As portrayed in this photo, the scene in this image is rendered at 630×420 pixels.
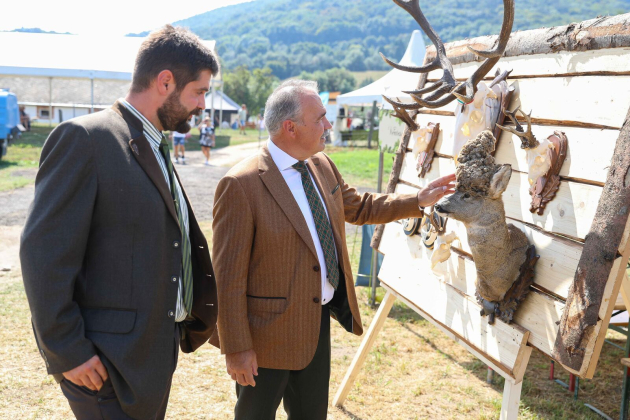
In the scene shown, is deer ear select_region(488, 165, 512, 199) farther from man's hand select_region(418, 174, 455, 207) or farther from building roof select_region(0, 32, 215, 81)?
building roof select_region(0, 32, 215, 81)

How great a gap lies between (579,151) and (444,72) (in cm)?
105

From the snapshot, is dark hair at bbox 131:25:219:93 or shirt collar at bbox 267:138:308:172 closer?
dark hair at bbox 131:25:219:93

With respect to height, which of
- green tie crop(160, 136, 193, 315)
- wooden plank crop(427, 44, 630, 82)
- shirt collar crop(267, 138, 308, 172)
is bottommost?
green tie crop(160, 136, 193, 315)

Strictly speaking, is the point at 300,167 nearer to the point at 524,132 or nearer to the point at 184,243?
the point at 184,243

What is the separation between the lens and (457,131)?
2936mm

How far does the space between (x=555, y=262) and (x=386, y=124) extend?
3550 mm

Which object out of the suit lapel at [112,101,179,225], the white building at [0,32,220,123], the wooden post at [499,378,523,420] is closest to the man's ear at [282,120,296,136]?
the suit lapel at [112,101,179,225]

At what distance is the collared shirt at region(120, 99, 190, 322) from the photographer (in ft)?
6.49

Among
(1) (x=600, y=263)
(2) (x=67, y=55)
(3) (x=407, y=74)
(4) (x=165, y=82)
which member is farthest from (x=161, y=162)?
(2) (x=67, y=55)

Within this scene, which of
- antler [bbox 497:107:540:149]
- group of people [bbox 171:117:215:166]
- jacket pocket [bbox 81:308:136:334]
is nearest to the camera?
jacket pocket [bbox 81:308:136:334]

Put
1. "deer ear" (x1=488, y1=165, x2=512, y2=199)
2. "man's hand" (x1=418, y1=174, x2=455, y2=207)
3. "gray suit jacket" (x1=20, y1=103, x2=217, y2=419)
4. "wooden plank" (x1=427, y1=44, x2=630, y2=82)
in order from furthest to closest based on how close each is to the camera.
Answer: "man's hand" (x1=418, y1=174, x2=455, y2=207) < "deer ear" (x1=488, y1=165, x2=512, y2=199) < "wooden plank" (x1=427, y1=44, x2=630, y2=82) < "gray suit jacket" (x1=20, y1=103, x2=217, y2=419)

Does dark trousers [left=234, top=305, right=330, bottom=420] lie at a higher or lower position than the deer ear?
lower

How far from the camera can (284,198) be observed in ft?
8.09

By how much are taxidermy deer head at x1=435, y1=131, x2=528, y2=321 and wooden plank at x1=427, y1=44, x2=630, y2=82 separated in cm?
49
